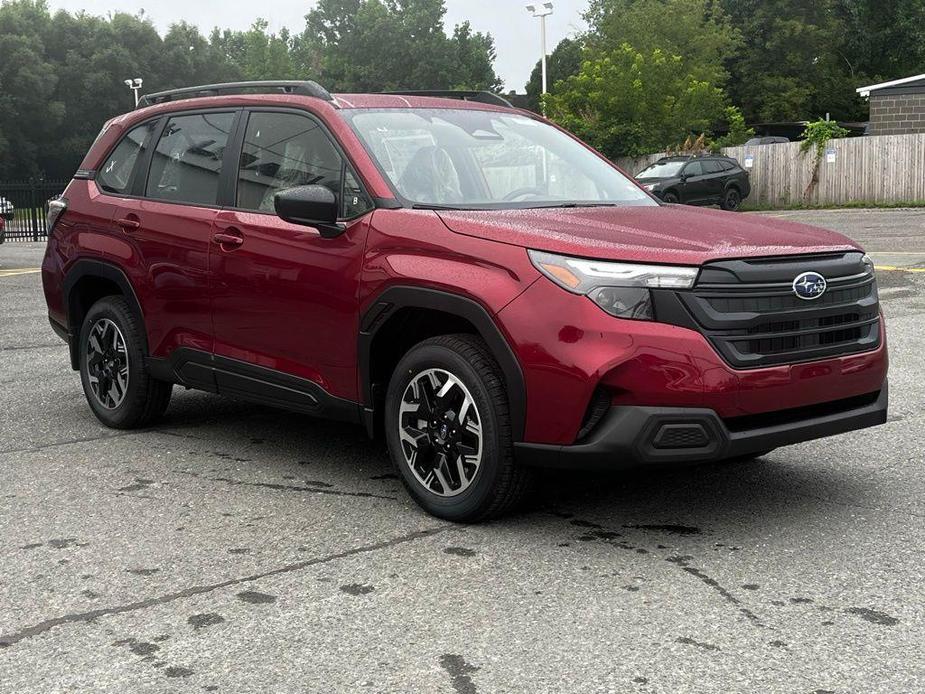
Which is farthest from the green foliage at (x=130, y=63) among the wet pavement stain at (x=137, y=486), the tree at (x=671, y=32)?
the wet pavement stain at (x=137, y=486)

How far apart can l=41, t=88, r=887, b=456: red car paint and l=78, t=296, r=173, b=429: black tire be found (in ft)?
0.62

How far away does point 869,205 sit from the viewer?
3266 cm

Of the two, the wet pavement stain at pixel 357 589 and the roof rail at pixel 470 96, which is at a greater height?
the roof rail at pixel 470 96

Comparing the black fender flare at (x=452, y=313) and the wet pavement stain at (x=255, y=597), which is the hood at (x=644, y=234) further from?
the wet pavement stain at (x=255, y=597)

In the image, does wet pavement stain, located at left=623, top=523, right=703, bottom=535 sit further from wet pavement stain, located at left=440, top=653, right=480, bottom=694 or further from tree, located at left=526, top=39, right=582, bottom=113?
tree, located at left=526, top=39, right=582, bottom=113

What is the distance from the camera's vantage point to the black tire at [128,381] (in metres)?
6.52

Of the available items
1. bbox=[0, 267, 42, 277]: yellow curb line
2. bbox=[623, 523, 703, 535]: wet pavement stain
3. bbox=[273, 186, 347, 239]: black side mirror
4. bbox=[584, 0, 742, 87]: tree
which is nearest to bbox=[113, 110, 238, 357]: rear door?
bbox=[273, 186, 347, 239]: black side mirror

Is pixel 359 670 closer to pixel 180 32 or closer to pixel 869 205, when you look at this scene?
pixel 869 205

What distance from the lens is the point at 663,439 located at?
14.2ft

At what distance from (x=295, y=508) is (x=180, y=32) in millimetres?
85749

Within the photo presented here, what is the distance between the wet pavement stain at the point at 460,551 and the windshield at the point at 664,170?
95.0 ft

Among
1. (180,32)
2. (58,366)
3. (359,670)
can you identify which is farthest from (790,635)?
(180,32)

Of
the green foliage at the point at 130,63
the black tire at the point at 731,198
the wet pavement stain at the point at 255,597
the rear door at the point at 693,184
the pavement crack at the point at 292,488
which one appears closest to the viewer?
the wet pavement stain at the point at 255,597

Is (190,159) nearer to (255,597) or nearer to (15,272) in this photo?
(255,597)
